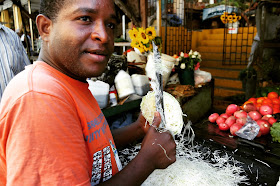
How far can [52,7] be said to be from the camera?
832 millimetres

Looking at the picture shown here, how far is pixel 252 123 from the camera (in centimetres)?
239

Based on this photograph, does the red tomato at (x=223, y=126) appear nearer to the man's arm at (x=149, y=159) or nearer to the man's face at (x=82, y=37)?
the man's arm at (x=149, y=159)

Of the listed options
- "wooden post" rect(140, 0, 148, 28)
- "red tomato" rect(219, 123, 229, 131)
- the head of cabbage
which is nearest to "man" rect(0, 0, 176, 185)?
the head of cabbage

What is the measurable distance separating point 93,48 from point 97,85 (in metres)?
1.60

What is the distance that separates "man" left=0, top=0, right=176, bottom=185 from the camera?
0.61 metres

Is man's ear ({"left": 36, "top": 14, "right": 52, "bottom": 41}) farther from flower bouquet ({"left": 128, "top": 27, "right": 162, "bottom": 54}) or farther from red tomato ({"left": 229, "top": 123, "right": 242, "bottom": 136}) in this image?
flower bouquet ({"left": 128, "top": 27, "right": 162, "bottom": 54})

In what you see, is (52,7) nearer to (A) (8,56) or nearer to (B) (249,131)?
(A) (8,56)

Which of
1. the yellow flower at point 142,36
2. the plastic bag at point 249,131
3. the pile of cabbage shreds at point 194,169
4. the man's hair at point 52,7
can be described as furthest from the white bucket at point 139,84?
the man's hair at point 52,7

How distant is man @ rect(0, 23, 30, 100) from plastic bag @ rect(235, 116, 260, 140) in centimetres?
278

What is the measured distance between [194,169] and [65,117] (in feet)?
3.81

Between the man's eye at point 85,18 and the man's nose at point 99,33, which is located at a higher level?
the man's eye at point 85,18

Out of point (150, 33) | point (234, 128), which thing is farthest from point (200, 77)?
point (234, 128)

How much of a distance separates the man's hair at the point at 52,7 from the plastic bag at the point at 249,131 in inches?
88.0

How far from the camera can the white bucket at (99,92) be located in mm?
2363
